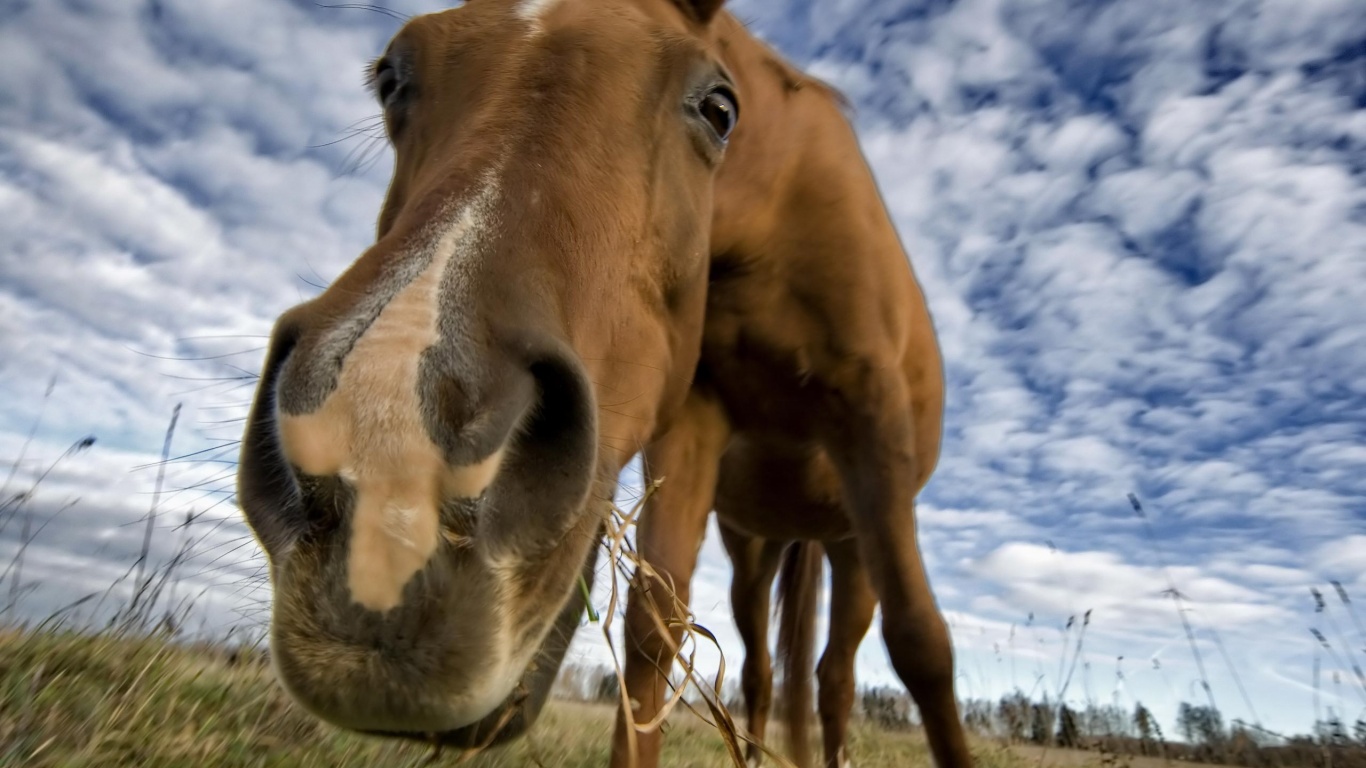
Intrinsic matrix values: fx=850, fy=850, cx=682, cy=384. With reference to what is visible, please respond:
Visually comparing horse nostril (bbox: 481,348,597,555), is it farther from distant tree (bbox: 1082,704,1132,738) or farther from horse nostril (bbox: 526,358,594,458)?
distant tree (bbox: 1082,704,1132,738)

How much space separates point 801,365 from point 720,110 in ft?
3.75

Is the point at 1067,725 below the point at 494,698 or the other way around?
the other way around

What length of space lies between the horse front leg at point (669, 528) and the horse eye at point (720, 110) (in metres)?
1.14

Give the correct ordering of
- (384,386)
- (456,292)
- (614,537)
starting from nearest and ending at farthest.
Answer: (384,386) < (456,292) < (614,537)

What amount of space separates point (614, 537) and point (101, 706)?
1.43 metres

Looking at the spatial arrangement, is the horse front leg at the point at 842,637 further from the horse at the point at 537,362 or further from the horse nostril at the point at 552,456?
the horse nostril at the point at 552,456

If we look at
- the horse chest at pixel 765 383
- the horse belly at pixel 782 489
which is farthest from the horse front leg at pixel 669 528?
the horse belly at pixel 782 489

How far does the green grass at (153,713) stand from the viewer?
6.44 feet

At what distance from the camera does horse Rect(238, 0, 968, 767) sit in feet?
3.78

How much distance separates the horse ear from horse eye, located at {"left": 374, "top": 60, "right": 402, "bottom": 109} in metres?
1.03

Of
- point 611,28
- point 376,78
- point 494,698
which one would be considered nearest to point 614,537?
point 494,698

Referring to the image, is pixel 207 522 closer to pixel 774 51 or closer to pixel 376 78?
pixel 376 78

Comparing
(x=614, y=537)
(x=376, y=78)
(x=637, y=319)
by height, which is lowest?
(x=614, y=537)

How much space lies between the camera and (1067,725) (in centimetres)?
655
